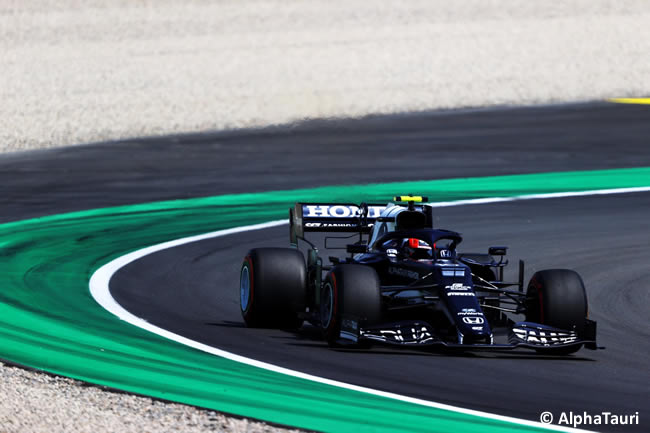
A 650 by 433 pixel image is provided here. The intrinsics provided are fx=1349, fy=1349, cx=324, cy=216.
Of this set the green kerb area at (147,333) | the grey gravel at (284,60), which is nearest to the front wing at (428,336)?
the green kerb area at (147,333)

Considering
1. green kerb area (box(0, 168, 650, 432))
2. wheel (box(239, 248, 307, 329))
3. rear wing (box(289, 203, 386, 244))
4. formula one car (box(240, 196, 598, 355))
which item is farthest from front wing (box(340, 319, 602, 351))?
rear wing (box(289, 203, 386, 244))

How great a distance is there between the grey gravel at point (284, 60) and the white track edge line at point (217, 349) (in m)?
8.84

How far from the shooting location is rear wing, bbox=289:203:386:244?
13547 millimetres

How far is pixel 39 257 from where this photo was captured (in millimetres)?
→ 16250

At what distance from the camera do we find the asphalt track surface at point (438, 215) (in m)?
10.5

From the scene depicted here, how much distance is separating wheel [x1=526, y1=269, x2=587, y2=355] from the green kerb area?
7.83ft

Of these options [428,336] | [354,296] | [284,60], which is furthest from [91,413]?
[284,60]

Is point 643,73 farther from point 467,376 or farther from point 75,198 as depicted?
point 467,376

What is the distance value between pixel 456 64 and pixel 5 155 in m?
13.6

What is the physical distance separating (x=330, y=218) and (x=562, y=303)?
117 inches

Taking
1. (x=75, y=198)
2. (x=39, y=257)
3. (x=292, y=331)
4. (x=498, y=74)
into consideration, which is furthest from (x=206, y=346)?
(x=498, y=74)

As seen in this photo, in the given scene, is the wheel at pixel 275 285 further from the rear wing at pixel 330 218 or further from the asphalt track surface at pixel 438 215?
the rear wing at pixel 330 218

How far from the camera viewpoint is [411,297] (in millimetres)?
11445

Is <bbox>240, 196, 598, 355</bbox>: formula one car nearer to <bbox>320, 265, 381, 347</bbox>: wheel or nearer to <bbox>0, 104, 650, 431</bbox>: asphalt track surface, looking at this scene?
<bbox>320, 265, 381, 347</bbox>: wheel
